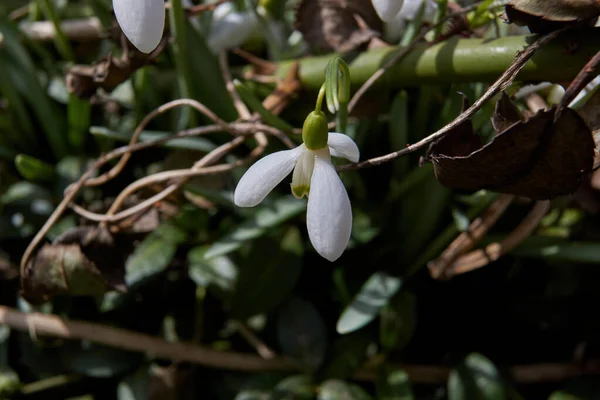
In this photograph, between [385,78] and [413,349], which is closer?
[385,78]

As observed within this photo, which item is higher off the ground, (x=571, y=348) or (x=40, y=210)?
(x=40, y=210)

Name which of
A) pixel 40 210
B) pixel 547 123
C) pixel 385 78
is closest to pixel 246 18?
pixel 385 78

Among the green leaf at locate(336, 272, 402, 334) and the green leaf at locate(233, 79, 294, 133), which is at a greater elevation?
the green leaf at locate(233, 79, 294, 133)

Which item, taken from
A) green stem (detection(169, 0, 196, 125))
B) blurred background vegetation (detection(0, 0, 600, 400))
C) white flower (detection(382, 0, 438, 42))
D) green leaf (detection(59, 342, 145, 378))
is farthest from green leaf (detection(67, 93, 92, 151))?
white flower (detection(382, 0, 438, 42))

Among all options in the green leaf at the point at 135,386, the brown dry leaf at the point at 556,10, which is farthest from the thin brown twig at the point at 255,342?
the brown dry leaf at the point at 556,10

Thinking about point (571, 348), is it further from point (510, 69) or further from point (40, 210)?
point (40, 210)

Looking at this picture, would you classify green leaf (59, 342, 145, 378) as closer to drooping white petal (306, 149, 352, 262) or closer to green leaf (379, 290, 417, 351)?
green leaf (379, 290, 417, 351)

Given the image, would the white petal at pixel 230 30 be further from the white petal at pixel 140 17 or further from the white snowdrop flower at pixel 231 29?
the white petal at pixel 140 17
